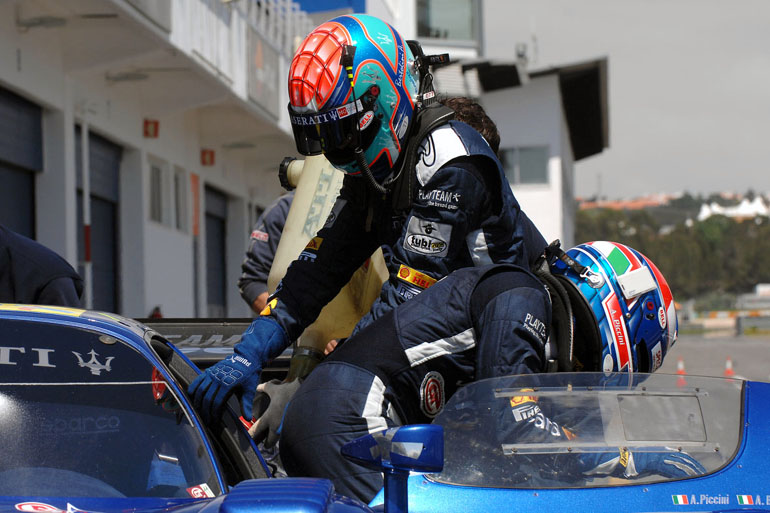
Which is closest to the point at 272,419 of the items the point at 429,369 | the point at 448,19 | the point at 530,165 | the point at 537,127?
the point at 429,369

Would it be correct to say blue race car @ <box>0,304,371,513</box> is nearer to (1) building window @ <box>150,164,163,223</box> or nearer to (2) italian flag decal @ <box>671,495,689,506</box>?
(2) italian flag decal @ <box>671,495,689,506</box>

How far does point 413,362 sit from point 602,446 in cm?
48

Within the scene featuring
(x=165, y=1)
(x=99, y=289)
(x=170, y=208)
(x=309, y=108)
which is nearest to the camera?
(x=309, y=108)

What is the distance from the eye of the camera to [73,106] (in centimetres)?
1337

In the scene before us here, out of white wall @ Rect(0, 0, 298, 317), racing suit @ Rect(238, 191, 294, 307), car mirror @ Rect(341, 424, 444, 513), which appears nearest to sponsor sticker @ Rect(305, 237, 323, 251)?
car mirror @ Rect(341, 424, 444, 513)

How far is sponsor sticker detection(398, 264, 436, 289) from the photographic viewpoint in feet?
9.51

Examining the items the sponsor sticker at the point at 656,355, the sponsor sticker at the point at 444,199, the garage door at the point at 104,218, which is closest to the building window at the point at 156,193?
the garage door at the point at 104,218

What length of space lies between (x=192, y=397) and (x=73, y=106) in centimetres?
1138

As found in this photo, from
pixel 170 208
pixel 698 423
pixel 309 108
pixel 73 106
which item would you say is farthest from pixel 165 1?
pixel 698 423

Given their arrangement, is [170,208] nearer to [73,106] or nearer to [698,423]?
[73,106]

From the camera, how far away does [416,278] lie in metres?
2.90

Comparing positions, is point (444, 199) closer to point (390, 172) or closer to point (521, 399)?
point (390, 172)

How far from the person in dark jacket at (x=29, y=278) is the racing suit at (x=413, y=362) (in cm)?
168

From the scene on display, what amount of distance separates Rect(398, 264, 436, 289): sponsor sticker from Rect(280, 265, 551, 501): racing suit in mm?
172
